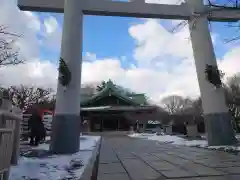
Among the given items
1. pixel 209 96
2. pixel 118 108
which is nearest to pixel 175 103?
pixel 118 108

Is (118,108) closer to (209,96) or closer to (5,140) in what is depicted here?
(209,96)

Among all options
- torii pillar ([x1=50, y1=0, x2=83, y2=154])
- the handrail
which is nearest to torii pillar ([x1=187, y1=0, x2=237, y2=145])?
torii pillar ([x1=50, y1=0, x2=83, y2=154])

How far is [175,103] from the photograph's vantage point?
57906mm

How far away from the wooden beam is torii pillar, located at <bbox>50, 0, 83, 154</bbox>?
0.84 m

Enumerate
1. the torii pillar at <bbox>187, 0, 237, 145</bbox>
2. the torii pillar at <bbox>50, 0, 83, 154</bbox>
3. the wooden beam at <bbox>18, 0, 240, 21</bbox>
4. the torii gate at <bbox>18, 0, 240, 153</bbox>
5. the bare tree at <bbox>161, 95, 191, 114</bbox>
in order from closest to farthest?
the torii pillar at <bbox>50, 0, 83, 154</bbox> → the torii gate at <bbox>18, 0, 240, 153</bbox> → the torii pillar at <bbox>187, 0, 237, 145</bbox> → the wooden beam at <bbox>18, 0, 240, 21</bbox> → the bare tree at <bbox>161, 95, 191, 114</bbox>

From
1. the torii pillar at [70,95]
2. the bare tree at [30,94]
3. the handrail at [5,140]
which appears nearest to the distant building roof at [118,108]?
the bare tree at [30,94]

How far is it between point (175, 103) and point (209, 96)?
1876 inches

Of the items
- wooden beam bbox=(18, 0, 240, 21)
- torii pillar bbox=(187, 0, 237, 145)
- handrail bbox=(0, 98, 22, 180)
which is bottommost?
handrail bbox=(0, 98, 22, 180)

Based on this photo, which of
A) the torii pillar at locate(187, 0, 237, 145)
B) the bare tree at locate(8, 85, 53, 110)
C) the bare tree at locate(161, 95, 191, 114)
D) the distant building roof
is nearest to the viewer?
the torii pillar at locate(187, 0, 237, 145)

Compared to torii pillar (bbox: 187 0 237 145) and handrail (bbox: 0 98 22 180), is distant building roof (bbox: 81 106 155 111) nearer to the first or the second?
torii pillar (bbox: 187 0 237 145)

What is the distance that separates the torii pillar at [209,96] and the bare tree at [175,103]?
45905 mm

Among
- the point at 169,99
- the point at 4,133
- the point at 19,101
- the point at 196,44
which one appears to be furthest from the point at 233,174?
the point at 169,99

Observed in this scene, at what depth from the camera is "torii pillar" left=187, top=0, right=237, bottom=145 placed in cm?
1070

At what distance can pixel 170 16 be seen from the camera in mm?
12172
